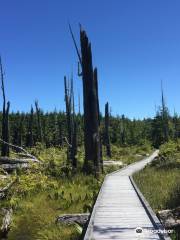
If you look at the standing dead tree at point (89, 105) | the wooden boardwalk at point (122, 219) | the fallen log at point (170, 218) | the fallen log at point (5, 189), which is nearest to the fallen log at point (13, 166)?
the standing dead tree at point (89, 105)

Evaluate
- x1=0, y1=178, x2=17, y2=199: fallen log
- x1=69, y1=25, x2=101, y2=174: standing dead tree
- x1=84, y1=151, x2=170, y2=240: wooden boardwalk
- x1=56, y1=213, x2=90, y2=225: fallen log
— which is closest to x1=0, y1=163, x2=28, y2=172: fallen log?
x1=69, y1=25, x2=101, y2=174: standing dead tree

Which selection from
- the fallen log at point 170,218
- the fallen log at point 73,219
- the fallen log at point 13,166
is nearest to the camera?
the fallen log at point 170,218

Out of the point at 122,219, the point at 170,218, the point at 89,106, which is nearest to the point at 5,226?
the point at 122,219

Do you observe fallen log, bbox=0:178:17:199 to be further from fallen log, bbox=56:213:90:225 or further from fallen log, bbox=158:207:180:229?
fallen log, bbox=158:207:180:229

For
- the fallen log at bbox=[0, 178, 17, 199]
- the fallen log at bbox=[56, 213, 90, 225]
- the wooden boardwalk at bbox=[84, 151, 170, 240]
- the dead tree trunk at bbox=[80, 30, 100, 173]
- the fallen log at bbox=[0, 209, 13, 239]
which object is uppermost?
the dead tree trunk at bbox=[80, 30, 100, 173]

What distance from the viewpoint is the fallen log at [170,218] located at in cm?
942

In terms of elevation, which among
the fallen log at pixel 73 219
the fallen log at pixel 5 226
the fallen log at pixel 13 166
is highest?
the fallen log at pixel 13 166

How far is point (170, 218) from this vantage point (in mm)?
9703

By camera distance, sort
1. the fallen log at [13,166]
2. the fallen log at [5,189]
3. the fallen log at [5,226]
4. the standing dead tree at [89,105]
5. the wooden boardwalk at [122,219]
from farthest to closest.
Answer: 1. the standing dead tree at [89,105]
2. the fallen log at [13,166]
3. the fallen log at [5,189]
4. the fallen log at [5,226]
5. the wooden boardwalk at [122,219]

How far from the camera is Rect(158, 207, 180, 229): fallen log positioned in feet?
30.9

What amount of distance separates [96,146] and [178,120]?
72383 millimetres

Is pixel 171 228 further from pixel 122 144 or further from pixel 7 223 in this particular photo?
pixel 122 144

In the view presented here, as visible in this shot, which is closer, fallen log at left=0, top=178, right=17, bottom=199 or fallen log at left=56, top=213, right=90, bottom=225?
fallen log at left=56, top=213, right=90, bottom=225

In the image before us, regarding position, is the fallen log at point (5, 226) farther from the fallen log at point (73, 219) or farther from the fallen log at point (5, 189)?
the fallen log at point (5, 189)
